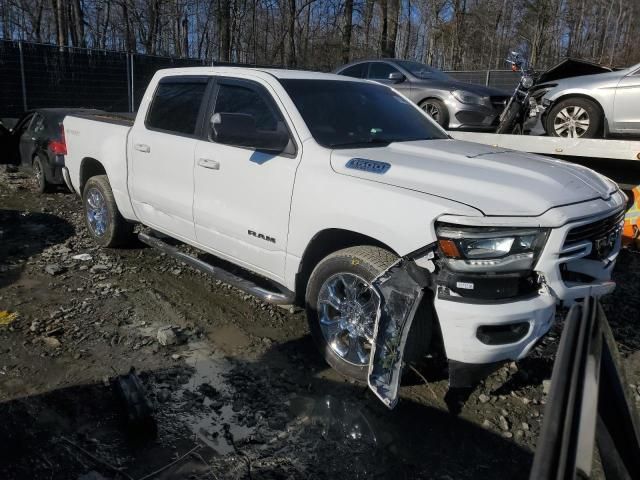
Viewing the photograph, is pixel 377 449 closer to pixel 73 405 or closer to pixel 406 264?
pixel 406 264

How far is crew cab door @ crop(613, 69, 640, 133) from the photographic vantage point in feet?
21.1

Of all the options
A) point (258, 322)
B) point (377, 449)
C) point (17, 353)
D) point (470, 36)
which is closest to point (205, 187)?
point (258, 322)

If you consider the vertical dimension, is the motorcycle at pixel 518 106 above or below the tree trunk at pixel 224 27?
below

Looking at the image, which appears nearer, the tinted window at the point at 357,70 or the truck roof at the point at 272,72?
the truck roof at the point at 272,72

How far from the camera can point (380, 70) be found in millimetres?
10305

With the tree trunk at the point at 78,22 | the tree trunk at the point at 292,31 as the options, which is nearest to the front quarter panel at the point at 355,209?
the tree trunk at the point at 292,31

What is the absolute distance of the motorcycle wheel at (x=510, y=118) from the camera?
7.75 metres

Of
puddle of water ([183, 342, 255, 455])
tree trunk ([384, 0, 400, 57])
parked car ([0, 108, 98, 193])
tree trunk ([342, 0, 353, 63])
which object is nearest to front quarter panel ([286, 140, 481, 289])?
puddle of water ([183, 342, 255, 455])

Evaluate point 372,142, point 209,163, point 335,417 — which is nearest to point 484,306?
point 335,417

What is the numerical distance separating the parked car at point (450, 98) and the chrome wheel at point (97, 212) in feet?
17.7

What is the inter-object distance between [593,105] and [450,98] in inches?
95.3

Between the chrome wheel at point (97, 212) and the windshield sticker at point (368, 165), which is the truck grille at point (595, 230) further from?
the chrome wheel at point (97, 212)

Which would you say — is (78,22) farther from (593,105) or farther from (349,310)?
(349,310)

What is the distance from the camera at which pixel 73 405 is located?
318cm
